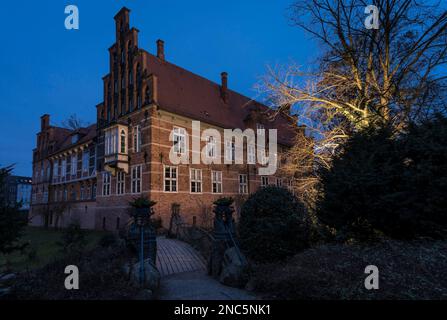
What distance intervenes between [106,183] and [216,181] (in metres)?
9.39

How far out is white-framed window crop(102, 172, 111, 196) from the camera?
23219 mm

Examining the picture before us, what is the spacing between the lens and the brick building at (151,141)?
19.7m

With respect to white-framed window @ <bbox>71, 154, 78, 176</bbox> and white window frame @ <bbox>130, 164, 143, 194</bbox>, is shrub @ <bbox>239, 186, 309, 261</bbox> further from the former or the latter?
white-framed window @ <bbox>71, 154, 78, 176</bbox>

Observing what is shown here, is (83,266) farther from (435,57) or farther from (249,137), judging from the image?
(249,137)

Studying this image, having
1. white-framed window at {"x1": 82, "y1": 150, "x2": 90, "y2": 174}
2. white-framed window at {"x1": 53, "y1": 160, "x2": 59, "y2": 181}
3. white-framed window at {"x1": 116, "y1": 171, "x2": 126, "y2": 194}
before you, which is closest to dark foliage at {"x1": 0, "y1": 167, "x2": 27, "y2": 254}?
white-framed window at {"x1": 116, "y1": 171, "x2": 126, "y2": 194}

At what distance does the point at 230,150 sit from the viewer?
26094 millimetres

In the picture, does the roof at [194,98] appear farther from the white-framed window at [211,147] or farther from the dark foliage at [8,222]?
the dark foliage at [8,222]

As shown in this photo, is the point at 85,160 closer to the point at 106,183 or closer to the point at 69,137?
the point at 106,183

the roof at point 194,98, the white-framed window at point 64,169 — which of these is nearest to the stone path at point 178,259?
the roof at point 194,98

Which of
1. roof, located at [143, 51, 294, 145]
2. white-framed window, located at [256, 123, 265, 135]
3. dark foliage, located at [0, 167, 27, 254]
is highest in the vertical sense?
roof, located at [143, 51, 294, 145]

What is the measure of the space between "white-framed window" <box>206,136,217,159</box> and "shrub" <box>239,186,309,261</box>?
1463cm

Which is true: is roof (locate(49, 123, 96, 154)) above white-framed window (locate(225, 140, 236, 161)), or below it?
above

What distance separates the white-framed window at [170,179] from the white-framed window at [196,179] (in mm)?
1591
